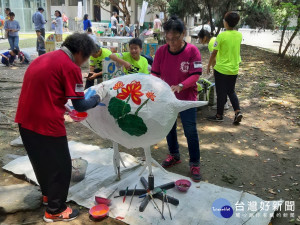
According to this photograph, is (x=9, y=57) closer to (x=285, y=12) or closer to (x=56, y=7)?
(x=285, y=12)

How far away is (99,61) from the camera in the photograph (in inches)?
174

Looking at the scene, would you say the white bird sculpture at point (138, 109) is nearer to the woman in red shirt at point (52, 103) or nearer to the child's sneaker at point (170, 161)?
the woman in red shirt at point (52, 103)

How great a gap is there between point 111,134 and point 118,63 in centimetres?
157

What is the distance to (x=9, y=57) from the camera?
362 inches

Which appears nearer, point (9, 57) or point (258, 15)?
point (9, 57)

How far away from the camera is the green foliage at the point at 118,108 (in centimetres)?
240

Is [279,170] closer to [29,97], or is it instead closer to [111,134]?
[111,134]

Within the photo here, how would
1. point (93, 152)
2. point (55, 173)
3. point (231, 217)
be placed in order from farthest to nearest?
point (93, 152), point (231, 217), point (55, 173)

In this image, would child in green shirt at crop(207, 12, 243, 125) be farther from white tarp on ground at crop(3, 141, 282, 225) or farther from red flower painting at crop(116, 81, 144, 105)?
red flower painting at crop(116, 81, 144, 105)

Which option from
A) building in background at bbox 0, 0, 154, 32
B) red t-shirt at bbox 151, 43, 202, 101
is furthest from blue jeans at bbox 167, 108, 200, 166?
building in background at bbox 0, 0, 154, 32

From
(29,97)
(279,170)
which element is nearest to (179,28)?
(29,97)

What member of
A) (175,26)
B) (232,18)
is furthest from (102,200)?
(232,18)

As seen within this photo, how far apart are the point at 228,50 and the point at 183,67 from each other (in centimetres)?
194

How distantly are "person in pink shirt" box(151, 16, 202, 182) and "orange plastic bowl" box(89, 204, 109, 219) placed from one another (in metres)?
1.03
